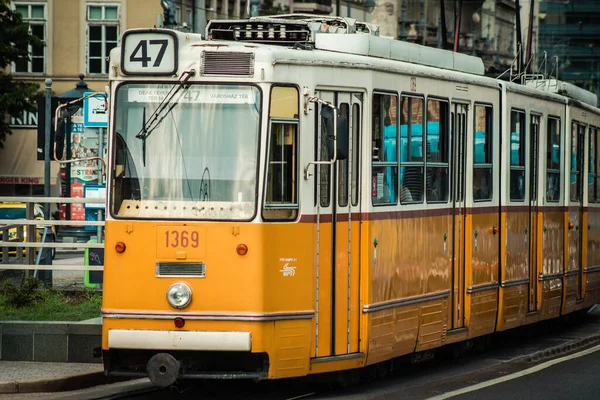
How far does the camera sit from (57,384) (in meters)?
13.3

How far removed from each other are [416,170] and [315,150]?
2.05 m

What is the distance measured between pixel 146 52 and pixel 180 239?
1605 millimetres

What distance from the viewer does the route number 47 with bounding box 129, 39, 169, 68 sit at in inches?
481

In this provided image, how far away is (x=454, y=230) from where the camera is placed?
599 inches

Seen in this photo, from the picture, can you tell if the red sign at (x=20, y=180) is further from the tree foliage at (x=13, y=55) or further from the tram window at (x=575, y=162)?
the tram window at (x=575, y=162)

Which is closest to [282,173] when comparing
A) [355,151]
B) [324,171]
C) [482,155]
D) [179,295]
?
[324,171]

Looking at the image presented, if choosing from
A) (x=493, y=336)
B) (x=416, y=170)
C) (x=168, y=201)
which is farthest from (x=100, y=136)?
(x=168, y=201)

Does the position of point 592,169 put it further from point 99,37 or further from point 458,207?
point 99,37

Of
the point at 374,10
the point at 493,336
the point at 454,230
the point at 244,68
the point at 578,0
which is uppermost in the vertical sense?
the point at 578,0

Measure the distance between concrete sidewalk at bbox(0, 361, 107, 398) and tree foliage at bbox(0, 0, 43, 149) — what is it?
3544 centimetres

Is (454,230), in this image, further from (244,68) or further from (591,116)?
(591,116)

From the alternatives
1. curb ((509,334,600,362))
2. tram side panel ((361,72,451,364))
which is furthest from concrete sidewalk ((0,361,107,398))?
curb ((509,334,600,362))

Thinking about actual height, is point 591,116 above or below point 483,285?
above

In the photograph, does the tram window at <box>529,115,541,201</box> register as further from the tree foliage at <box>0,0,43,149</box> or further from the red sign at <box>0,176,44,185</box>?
the red sign at <box>0,176,44,185</box>
